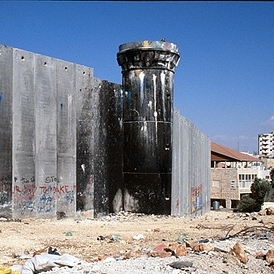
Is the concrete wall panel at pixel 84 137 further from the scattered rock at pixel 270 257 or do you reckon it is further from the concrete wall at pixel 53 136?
the scattered rock at pixel 270 257

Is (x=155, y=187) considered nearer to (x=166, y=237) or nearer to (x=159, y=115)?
(x=159, y=115)

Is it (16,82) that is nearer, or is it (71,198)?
(16,82)

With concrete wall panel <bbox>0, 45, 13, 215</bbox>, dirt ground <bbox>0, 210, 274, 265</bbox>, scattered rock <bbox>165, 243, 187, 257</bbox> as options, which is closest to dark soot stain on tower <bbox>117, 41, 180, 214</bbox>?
dirt ground <bbox>0, 210, 274, 265</bbox>

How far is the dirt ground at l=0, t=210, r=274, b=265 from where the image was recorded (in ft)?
21.8

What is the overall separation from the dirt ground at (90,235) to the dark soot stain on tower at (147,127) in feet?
4.34

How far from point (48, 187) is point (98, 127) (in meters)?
2.16

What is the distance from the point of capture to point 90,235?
8.24 m

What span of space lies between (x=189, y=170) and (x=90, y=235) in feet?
33.2

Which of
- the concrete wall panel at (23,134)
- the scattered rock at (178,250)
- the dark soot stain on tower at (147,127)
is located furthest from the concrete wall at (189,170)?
the scattered rock at (178,250)

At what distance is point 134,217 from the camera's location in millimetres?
11961

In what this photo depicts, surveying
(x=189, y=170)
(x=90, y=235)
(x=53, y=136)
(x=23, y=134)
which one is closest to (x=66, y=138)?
(x=53, y=136)

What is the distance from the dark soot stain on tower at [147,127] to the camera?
12336mm

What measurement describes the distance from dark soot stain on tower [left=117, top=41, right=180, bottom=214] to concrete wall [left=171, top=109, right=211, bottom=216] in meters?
0.97

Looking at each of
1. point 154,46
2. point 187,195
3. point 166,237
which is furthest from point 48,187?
point 187,195
